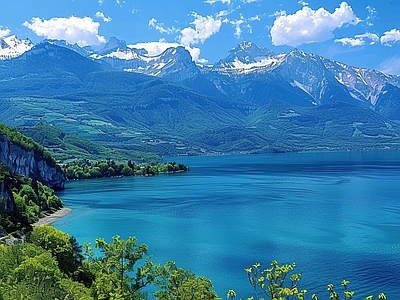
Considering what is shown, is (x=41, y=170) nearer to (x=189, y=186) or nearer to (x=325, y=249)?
(x=189, y=186)

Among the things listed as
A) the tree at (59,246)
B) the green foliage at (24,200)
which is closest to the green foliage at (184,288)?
the tree at (59,246)

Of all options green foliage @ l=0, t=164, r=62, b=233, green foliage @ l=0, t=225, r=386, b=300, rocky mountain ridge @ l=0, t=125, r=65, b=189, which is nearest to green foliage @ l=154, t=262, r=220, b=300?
green foliage @ l=0, t=225, r=386, b=300

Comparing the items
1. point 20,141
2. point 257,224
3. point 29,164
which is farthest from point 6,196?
point 29,164

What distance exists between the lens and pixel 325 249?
230 ft

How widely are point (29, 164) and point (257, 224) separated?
76064 mm

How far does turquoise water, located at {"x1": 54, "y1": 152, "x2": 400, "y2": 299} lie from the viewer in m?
59.5

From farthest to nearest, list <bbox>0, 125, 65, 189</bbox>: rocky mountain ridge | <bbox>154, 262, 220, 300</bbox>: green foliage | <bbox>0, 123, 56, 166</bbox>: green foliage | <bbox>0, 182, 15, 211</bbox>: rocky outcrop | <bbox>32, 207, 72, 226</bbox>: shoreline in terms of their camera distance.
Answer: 1. <bbox>0, 123, 56, 166</bbox>: green foliage
2. <bbox>0, 125, 65, 189</bbox>: rocky mountain ridge
3. <bbox>32, 207, 72, 226</bbox>: shoreline
4. <bbox>0, 182, 15, 211</bbox>: rocky outcrop
5. <bbox>154, 262, 220, 300</bbox>: green foliage

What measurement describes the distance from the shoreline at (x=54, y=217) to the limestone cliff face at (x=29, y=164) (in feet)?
68.9

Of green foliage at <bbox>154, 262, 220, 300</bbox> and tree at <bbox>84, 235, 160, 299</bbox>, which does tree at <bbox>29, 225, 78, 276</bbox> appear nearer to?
tree at <bbox>84, 235, 160, 299</bbox>

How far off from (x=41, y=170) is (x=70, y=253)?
109 metres

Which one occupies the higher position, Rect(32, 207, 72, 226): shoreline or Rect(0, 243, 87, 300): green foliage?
Rect(0, 243, 87, 300): green foliage

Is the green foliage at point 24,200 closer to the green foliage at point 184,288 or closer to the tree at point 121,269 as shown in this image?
the tree at point 121,269

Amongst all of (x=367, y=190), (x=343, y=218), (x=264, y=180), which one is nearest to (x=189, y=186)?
(x=264, y=180)

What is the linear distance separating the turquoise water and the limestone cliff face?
684cm
